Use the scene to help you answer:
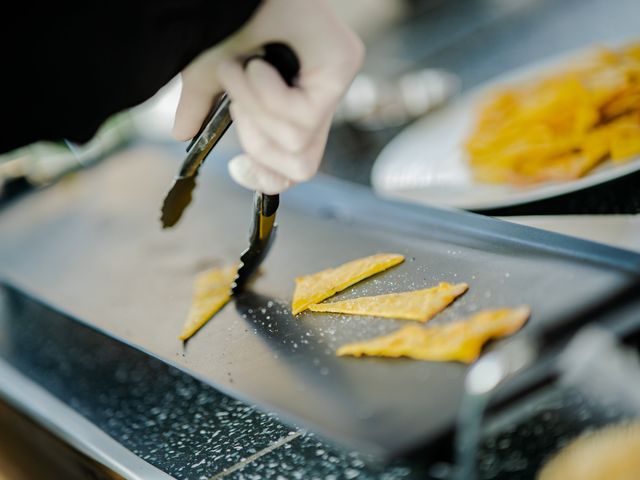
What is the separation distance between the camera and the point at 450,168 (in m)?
1.62

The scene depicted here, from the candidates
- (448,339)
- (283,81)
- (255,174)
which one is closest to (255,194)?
(255,174)

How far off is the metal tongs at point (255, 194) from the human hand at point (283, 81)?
0.02m

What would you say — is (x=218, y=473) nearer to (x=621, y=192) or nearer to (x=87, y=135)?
(x=87, y=135)

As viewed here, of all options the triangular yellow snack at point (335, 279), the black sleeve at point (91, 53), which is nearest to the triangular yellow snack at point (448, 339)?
the triangular yellow snack at point (335, 279)

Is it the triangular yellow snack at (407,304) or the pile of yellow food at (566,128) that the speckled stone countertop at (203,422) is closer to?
the triangular yellow snack at (407,304)

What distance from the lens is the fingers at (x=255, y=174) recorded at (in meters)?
0.97

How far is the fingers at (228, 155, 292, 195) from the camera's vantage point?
97cm

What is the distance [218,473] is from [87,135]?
0.44m

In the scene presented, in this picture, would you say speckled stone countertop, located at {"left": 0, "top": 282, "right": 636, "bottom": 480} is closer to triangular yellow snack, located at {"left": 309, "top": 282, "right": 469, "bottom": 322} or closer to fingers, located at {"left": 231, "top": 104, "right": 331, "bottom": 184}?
triangular yellow snack, located at {"left": 309, "top": 282, "right": 469, "bottom": 322}

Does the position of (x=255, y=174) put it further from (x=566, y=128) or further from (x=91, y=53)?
(x=566, y=128)

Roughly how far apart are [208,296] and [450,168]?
24.1 inches

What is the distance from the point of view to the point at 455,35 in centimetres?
272

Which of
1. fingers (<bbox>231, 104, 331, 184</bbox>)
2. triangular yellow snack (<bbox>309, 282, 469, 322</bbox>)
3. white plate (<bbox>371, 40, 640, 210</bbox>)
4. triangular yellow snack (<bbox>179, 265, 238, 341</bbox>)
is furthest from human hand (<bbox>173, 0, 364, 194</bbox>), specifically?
white plate (<bbox>371, 40, 640, 210</bbox>)

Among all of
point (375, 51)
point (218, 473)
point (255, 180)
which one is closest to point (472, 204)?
point (255, 180)
